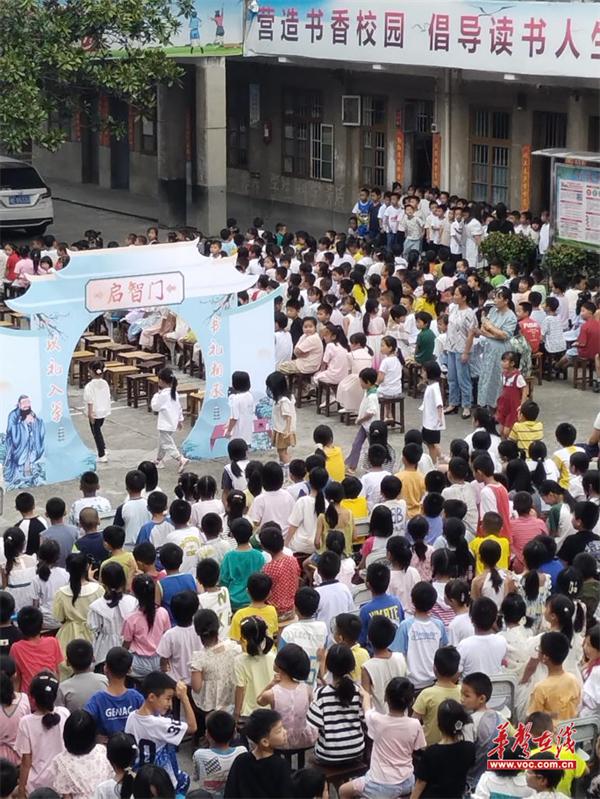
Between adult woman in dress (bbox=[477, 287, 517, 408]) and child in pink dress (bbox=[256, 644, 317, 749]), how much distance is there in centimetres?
785

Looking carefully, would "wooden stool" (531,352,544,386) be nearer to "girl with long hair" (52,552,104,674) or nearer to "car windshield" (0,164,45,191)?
"girl with long hair" (52,552,104,674)

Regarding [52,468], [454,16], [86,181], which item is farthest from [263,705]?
[86,181]

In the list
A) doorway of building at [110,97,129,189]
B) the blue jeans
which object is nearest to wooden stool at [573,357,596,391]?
the blue jeans

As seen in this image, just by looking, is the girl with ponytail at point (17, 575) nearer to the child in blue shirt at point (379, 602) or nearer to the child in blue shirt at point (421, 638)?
the child in blue shirt at point (379, 602)

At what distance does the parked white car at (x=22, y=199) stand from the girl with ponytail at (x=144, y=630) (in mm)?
16983

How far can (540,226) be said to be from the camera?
20422 millimetres

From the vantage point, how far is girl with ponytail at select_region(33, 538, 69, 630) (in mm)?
9430

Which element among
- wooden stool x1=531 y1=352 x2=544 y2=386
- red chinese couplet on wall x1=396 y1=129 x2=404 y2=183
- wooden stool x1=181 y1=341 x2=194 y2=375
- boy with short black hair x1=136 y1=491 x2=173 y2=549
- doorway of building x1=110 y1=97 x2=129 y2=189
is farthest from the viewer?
doorway of building x1=110 y1=97 x2=129 y2=189

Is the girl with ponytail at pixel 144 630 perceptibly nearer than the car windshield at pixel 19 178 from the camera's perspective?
Yes

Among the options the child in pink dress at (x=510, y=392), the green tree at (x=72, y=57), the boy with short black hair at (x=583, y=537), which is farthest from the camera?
the green tree at (x=72, y=57)

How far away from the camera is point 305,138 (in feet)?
90.6

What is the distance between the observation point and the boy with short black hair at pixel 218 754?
723 centimetres

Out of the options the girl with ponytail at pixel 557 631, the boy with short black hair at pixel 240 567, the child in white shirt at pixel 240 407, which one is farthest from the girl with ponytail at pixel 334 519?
the child in white shirt at pixel 240 407

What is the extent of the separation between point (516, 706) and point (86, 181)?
26.5 m
